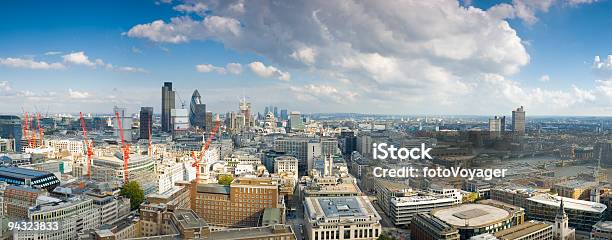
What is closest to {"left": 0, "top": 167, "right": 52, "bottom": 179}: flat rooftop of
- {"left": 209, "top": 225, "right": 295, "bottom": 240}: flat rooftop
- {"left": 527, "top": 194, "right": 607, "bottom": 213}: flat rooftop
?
{"left": 209, "top": 225, "right": 295, "bottom": 240}: flat rooftop

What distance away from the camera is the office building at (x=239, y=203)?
655 inches

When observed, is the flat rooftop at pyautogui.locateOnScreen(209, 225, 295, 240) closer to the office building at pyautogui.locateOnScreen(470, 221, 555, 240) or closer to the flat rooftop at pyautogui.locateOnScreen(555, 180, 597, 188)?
the office building at pyautogui.locateOnScreen(470, 221, 555, 240)

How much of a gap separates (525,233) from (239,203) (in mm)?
10127

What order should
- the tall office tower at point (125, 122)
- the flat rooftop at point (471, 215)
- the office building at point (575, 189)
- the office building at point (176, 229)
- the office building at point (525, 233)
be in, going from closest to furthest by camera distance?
the office building at point (176, 229)
the office building at point (525, 233)
the flat rooftop at point (471, 215)
the office building at point (575, 189)
the tall office tower at point (125, 122)

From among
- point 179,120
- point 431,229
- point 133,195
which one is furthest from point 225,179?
point 179,120

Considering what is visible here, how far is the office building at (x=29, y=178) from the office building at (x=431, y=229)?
17143mm

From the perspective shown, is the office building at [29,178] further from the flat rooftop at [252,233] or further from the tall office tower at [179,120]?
the tall office tower at [179,120]

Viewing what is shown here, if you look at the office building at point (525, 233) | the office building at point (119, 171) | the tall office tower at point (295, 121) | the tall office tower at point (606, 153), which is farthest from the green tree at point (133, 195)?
the tall office tower at point (295, 121)

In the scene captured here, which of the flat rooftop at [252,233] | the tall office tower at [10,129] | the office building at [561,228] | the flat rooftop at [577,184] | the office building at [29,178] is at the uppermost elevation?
the tall office tower at [10,129]

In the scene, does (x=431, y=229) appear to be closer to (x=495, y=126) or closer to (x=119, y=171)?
(x=119, y=171)

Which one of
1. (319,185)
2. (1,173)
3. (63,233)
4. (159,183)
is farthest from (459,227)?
(1,173)

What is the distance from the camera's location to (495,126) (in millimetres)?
38031

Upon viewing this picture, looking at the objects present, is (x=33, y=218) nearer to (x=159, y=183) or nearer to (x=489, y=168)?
(x=159, y=183)

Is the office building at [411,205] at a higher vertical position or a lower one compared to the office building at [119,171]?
lower
